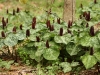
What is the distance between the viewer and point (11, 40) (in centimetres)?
530

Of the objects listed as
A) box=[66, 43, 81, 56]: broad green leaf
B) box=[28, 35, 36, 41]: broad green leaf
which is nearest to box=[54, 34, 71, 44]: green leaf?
box=[66, 43, 81, 56]: broad green leaf

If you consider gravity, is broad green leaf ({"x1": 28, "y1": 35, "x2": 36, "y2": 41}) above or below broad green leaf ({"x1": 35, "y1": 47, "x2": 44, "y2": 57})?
above

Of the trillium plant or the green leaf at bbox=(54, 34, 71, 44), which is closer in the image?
the trillium plant

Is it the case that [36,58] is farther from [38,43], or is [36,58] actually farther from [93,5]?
[93,5]

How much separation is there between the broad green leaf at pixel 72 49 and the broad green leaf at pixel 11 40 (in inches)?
34.6

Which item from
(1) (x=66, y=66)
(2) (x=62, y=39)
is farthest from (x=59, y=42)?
(1) (x=66, y=66)

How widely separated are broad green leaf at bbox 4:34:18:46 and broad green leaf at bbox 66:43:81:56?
879 mm

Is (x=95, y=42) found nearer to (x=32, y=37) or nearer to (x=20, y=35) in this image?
(x=32, y=37)

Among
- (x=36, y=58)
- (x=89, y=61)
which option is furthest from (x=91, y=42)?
(x=36, y=58)

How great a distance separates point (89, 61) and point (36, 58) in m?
Result: 1.06

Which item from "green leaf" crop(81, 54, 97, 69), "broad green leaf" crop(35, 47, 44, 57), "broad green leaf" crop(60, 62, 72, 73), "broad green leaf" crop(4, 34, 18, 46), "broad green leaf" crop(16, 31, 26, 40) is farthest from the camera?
"broad green leaf" crop(16, 31, 26, 40)

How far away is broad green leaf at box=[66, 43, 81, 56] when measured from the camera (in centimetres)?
511

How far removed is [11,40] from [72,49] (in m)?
1.02

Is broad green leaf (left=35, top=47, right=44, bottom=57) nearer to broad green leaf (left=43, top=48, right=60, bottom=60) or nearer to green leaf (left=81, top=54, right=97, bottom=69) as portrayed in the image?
broad green leaf (left=43, top=48, right=60, bottom=60)
